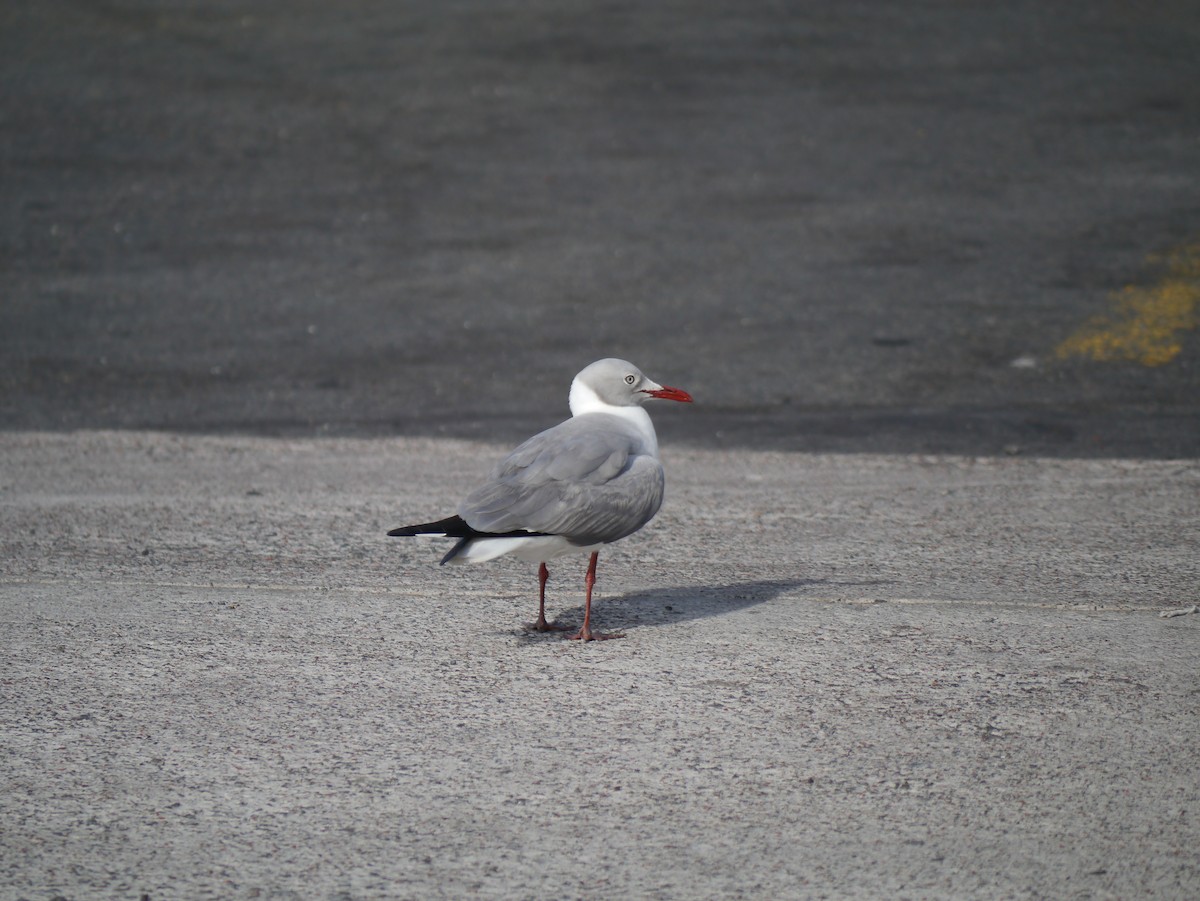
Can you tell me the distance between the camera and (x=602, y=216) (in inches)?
478

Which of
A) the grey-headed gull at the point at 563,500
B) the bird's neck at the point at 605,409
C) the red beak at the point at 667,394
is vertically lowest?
the grey-headed gull at the point at 563,500

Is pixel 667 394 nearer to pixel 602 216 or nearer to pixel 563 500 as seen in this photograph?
pixel 563 500

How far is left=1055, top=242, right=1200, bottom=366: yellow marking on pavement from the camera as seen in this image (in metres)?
9.34

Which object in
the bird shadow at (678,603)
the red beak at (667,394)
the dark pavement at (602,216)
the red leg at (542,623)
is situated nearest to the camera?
the red leg at (542,623)

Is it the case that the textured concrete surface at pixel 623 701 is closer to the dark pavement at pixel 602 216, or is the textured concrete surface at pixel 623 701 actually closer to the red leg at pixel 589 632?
the red leg at pixel 589 632

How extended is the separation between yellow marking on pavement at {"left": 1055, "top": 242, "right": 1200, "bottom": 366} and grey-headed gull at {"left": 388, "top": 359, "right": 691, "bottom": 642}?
17.5 ft

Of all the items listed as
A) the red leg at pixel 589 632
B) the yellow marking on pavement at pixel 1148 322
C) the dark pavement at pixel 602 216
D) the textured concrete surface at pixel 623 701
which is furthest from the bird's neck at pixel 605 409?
the yellow marking on pavement at pixel 1148 322

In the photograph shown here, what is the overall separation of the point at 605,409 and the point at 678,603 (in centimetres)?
84

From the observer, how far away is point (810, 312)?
10180 millimetres

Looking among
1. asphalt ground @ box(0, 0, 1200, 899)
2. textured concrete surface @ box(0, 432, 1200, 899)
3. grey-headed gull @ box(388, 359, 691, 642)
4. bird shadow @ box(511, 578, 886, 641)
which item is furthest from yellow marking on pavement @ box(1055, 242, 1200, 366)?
grey-headed gull @ box(388, 359, 691, 642)

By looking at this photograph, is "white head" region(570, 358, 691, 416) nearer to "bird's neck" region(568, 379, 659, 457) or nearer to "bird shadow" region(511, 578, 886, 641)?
"bird's neck" region(568, 379, 659, 457)

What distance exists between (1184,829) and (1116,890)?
0.40 metres

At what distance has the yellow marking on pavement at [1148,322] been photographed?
9.34m

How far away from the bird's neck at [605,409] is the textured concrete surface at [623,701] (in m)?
0.72
